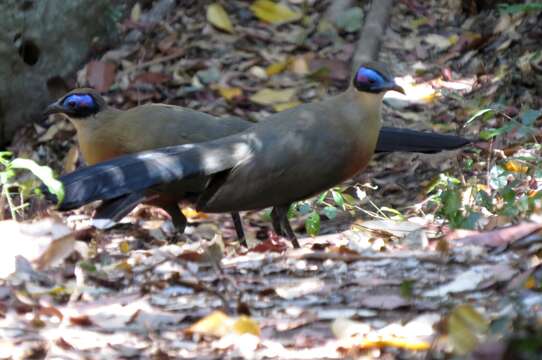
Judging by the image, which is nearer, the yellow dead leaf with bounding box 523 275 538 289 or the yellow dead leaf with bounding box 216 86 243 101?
the yellow dead leaf with bounding box 523 275 538 289

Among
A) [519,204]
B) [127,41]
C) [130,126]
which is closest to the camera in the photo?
[519,204]

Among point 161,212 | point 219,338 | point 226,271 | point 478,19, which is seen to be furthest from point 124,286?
point 478,19

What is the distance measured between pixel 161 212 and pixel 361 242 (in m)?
2.63

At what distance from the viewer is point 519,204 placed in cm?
487

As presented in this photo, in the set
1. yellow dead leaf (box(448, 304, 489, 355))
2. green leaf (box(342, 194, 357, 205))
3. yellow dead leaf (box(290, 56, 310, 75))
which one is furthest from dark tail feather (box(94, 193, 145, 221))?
yellow dead leaf (box(290, 56, 310, 75))

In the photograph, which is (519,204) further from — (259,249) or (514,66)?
(514,66)

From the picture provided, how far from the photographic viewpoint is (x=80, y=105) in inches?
260

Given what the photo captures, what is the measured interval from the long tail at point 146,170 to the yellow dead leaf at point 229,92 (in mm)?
3129

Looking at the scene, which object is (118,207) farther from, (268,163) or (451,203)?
(451,203)

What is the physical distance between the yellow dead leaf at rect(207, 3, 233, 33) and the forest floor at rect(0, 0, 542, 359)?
3 cm

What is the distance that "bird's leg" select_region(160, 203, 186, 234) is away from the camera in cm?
620

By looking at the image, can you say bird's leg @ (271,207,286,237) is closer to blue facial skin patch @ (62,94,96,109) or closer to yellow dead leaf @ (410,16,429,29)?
blue facial skin patch @ (62,94,96,109)

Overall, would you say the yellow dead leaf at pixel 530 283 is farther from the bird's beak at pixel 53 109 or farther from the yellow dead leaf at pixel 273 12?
the yellow dead leaf at pixel 273 12

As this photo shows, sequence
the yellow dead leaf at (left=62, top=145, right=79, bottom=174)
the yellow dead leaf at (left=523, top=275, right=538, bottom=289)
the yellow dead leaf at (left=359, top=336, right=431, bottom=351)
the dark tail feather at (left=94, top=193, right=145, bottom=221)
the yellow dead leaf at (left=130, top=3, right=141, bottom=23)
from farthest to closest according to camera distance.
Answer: the yellow dead leaf at (left=130, top=3, right=141, bottom=23)
the yellow dead leaf at (left=62, top=145, right=79, bottom=174)
the dark tail feather at (left=94, top=193, right=145, bottom=221)
the yellow dead leaf at (left=523, top=275, right=538, bottom=289)
the yellow dead leaf at (left=359, top=336, right=431, bottom=351)
